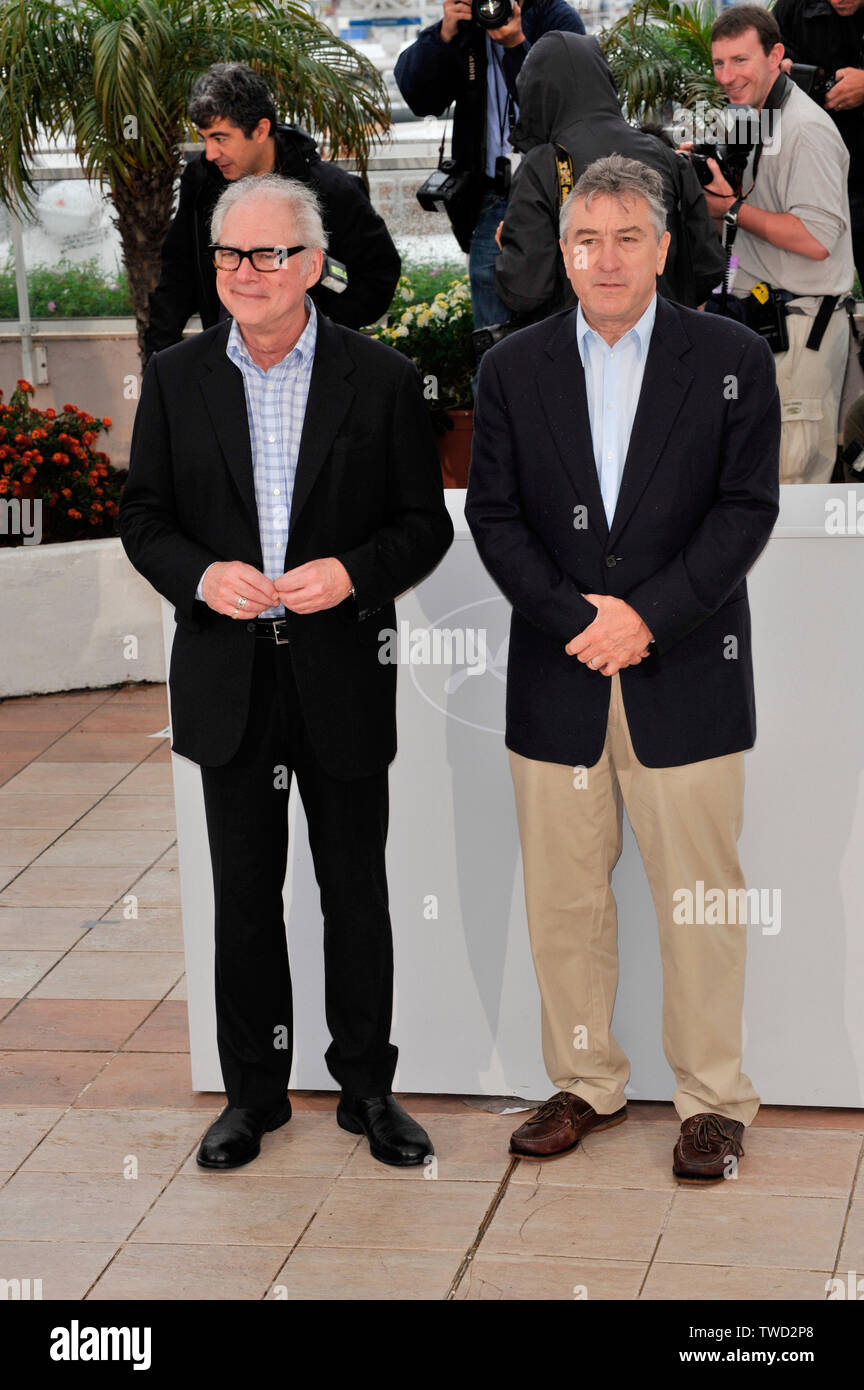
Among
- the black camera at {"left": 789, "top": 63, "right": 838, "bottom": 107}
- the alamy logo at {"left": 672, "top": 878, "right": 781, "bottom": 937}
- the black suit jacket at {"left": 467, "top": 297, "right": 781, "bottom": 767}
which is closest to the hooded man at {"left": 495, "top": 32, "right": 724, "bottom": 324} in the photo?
the black suit jacket at {"left": 467, "top": 297, "right": 781, "bottom": 767}

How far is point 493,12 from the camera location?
4.55 metres

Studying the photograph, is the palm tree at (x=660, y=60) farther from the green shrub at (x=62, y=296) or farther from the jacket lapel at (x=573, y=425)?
the jacket lapel at (x=573, y=425)

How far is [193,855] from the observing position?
11.6ft

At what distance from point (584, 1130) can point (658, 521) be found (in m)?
1.19

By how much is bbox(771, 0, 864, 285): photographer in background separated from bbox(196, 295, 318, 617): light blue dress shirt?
2.32 meters

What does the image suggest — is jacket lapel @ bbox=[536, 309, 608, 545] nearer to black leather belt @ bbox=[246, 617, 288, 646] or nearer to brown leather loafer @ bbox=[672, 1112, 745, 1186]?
black leather belt @ bbox=[246, 617, 288, 646]

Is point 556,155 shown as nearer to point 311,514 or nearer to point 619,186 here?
point 619,186

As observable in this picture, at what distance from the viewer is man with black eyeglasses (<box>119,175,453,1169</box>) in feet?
9.89

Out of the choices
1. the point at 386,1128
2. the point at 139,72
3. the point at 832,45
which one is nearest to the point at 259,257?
the point at 386,1128

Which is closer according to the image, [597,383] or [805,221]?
[597,383]

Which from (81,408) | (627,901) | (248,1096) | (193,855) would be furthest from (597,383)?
(81,408)

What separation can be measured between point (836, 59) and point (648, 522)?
260 cm
